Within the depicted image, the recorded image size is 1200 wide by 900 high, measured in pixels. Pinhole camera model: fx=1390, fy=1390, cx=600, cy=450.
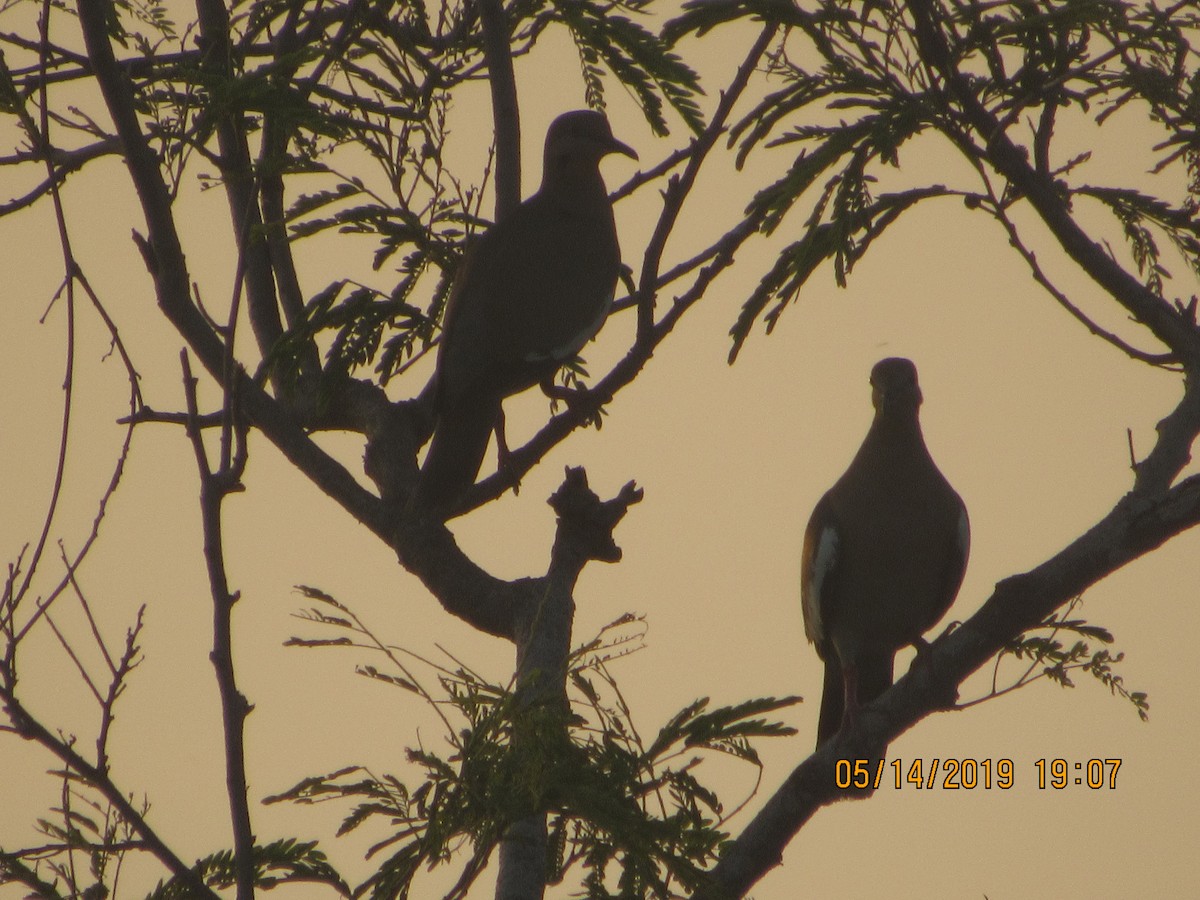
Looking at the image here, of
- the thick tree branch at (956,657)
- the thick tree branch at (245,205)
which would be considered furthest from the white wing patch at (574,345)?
the thick tree branch at (956,657)

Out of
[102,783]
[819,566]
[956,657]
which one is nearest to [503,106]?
[819,566]

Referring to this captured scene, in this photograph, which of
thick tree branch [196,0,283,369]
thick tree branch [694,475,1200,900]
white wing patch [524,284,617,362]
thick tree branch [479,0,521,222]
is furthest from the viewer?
white wing patch [524,284,617,362]

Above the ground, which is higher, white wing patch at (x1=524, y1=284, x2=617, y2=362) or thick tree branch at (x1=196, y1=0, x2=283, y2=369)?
white wing patch at (x1=524, y1=284, x2=617, y2=362)

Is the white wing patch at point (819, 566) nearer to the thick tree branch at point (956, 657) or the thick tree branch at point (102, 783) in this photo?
the thick tree branch at point (956, 657)

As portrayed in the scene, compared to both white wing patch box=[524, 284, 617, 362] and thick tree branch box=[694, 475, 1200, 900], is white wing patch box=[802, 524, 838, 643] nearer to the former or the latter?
white wing patch box=[524, 284, 617, 362]

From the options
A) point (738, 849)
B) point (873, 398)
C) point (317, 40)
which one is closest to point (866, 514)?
point (873, 398)

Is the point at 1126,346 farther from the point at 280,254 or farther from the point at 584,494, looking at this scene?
the point at 280,254

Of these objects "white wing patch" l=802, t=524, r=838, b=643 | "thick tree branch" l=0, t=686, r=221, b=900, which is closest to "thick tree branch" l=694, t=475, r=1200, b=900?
"thick tree branch" l=0, t=686, r=221, b=900

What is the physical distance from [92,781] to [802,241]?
1.88 metres

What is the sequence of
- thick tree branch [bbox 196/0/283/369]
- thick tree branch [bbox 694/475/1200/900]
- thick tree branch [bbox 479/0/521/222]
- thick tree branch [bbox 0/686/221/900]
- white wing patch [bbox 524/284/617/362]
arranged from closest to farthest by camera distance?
thick tree branch [bbox 0/686/221/900]
thick tree branch [bbox 694/475/1200/900]
thick tree branch [bbox 196/0/283/369]
thick tree branch [bbox 479/0/521/222]
white wing patch [bbox 524/284/617/362]

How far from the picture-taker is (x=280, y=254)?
15.0 ft

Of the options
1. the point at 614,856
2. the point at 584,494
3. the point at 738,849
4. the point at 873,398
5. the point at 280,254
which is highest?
the point at 873,398

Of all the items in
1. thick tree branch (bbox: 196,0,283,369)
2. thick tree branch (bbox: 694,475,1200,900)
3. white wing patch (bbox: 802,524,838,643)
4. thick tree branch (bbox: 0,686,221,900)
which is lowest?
thick tree branch (bbox: 0,686,221,900)

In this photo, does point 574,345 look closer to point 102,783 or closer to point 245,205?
point 245,205
